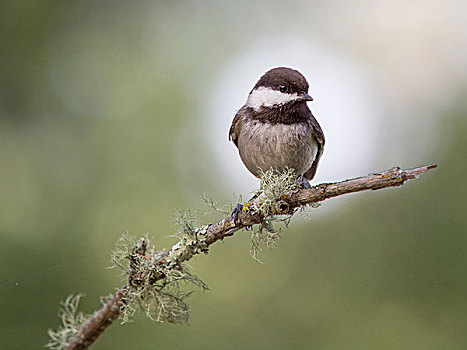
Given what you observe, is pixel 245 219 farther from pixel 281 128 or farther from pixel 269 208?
pixel 281 128

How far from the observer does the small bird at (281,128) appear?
2.90 meters

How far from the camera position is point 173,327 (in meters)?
3.53

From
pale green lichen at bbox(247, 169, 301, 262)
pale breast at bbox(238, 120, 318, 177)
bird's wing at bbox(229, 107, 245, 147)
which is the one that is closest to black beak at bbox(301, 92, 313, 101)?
pale breast at bbox(238, 120, 318, 177)

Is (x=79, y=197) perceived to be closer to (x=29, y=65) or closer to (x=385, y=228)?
(x=29, y=65)

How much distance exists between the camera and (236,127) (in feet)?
10.6

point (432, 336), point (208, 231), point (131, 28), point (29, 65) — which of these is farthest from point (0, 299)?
point (131, 28)

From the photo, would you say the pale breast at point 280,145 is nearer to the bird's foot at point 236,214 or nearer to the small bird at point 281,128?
the small bird at point 281,128

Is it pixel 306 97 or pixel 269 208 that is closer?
pixel 269 208

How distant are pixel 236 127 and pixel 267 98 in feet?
1.03

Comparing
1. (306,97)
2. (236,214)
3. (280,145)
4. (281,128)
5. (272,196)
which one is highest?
(306,97)

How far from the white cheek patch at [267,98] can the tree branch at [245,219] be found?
1.06 metres

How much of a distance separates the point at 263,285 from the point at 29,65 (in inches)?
122

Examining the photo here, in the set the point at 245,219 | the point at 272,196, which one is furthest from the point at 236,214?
the point at 272,196

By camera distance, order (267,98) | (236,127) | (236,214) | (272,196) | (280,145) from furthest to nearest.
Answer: (236,127) → (267,98) → (280,145) → (272,196) → (236,214)
